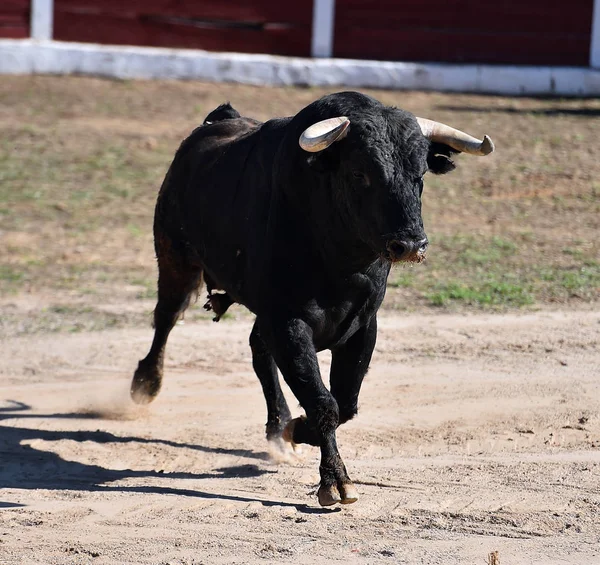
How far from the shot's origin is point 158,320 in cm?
698

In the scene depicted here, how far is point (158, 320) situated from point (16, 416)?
1.02 metres

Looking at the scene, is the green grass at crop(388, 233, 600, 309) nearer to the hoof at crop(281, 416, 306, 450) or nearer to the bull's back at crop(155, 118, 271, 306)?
the bull's back at crop(155, 118, 271, 306)

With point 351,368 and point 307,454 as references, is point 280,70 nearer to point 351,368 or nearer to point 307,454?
point 307,454

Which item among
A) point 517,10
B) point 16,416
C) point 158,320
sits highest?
point 517,10

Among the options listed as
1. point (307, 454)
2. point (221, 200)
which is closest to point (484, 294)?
point (307, 454)

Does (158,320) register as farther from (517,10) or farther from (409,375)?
(517,10)

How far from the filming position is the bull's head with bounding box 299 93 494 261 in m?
4.70

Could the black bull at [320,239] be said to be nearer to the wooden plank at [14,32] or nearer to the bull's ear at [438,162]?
the bull's ear at [438,162]

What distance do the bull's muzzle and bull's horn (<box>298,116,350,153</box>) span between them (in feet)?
1.78

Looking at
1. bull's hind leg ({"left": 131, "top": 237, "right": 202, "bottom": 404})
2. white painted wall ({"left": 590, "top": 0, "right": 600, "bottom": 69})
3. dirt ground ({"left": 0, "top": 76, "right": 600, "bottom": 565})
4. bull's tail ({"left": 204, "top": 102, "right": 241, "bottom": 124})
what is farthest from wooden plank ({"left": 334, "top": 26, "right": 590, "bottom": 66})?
bull's hind leg ({"left": 131, "top": 237, "right": 202, "bottom": 404})

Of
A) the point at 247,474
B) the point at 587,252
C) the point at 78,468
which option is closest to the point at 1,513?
the point at 78,468

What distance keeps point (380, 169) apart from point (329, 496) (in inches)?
57.1

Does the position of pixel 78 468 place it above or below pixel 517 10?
below

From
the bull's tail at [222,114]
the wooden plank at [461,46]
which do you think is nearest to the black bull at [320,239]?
the bull's tail at [222,114]
